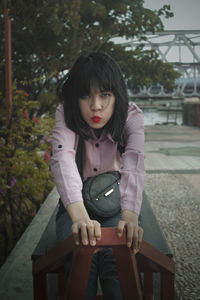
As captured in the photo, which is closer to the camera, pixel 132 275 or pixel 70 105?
pixel 132 275

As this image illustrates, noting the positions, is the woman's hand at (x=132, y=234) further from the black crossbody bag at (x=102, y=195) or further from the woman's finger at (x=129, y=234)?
the black crossbody bag at (x=102, y=195)

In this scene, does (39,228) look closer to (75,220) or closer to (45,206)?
(45,206)

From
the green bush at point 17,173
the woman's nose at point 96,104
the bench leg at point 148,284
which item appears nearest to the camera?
the woman's nose at point 96,104

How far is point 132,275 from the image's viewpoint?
963 mm

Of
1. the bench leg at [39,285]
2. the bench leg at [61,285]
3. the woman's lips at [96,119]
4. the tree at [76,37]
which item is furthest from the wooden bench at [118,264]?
the tree at [76,37]

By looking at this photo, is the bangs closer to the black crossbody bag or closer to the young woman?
the young woman

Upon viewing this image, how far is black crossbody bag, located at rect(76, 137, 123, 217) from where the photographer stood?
4.70ft

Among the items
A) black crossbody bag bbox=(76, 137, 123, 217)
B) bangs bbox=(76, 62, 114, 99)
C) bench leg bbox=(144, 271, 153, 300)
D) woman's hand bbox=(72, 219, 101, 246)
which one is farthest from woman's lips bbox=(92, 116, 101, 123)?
bench leg bbox=(144, 271, 153, 300)

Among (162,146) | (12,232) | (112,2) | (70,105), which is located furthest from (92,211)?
(162,146)

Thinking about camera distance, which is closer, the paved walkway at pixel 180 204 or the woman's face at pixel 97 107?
the woman's face at pixel 97 107

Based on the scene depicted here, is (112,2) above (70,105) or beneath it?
above

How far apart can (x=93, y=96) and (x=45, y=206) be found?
201 centimetres

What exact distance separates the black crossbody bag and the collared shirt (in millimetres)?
83

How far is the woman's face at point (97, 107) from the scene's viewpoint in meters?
1.38
